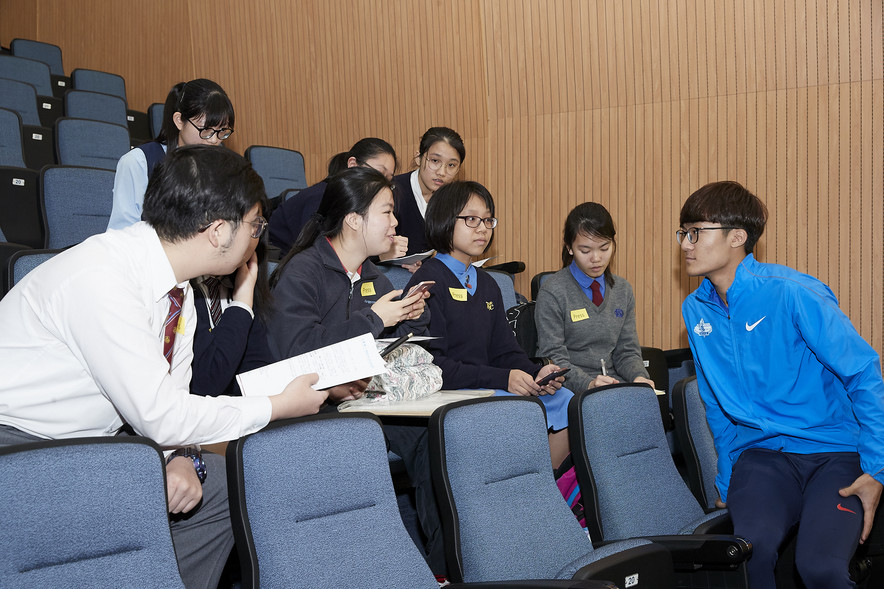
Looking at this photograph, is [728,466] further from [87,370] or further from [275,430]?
[87,370]

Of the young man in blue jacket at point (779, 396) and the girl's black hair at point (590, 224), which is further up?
the girl's black hair at point (590, 224)

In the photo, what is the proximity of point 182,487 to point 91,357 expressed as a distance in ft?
1.16

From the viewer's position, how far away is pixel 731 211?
2.42 meters

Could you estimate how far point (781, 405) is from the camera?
2271 millimetres

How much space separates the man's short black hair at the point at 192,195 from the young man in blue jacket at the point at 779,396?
1.50m

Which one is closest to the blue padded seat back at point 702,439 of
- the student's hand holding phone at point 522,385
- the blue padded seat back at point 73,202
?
the student's hand holding phone at point 522,385

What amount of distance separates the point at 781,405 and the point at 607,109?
3013mm

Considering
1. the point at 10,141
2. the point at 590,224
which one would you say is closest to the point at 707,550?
the point at 590,224

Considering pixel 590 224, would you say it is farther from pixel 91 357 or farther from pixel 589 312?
pixel 91 357

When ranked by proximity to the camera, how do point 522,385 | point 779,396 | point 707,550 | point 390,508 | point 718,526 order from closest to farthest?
point 390,508 < point 707,550 < point 718,526 < point 779,396 < point 522,385

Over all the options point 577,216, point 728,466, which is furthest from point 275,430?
point 577,216

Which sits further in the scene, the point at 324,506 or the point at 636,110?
the point at 636,110

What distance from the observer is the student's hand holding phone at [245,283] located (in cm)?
215

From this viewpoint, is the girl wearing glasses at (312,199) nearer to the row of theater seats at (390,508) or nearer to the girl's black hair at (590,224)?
the girl's black hair at (590,224)
